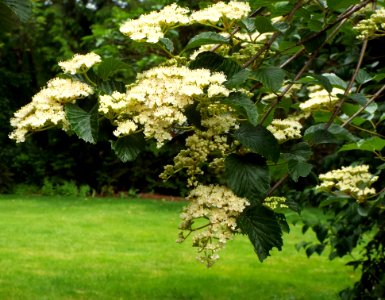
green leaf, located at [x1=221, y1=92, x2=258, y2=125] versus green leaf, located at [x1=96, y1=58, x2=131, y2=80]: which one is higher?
green leaf, located at [x1=96, y1=58, x2=131, y2=80]

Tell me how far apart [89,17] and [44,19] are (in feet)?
3.18

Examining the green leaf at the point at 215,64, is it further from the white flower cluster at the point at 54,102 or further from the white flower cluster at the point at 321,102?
the white flower cluster at the point at 321,102

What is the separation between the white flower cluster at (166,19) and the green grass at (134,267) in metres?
3.72

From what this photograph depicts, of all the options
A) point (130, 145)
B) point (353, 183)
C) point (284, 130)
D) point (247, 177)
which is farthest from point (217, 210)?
point (353, 183)

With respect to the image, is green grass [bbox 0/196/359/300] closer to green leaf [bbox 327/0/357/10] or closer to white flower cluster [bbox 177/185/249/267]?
green leaf [bbox 327/0/357/10]

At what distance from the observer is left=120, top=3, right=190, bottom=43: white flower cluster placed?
1068 millimetres

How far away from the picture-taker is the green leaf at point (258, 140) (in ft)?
3.31

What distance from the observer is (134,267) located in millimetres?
5812

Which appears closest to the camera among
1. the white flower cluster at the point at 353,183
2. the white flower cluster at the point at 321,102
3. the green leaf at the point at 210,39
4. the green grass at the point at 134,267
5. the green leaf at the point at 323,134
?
the green leaf at the point at 210,39

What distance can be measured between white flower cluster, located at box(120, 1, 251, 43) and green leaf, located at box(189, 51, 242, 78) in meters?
0.07

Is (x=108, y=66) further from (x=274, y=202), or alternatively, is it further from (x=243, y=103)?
(x=274, y=202)

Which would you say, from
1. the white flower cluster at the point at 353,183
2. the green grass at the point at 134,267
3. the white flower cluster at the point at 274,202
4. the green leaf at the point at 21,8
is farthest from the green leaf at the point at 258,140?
the green grass at the point at 134,267

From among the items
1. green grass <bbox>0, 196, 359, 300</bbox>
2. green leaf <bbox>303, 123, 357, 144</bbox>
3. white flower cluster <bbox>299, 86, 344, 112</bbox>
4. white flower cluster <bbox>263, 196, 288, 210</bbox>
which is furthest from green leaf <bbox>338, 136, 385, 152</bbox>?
green grass <bbox>0, 196, 359, 300</bbox>

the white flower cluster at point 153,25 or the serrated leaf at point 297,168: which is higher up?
the white flower cluster at point 153,25
